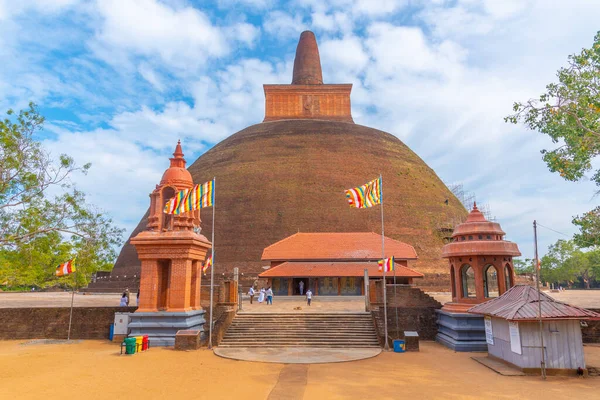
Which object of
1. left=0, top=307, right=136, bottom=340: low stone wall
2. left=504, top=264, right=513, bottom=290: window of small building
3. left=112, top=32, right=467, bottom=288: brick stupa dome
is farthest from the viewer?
left=112, top=32, right=467, bottom=288: brick stupa dome

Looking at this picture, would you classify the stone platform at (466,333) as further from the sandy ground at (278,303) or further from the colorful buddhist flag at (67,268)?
the colorful buddhist flag at (67,268)

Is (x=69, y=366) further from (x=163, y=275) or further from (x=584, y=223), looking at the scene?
(x=584, y=223)

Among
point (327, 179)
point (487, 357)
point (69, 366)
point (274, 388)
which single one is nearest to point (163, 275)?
point (69, 366)

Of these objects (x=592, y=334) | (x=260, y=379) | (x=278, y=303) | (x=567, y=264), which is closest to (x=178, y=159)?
(x=278, y=303)

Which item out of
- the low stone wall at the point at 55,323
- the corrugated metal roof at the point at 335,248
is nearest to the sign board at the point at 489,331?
the low stone wall at the point at 55,323

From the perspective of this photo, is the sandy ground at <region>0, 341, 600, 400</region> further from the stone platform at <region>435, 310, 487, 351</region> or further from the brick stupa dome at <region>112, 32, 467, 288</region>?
the brick stupa dome at <region>112, 32, 467, 288</region>

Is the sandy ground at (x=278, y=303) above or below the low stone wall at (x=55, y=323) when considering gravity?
above

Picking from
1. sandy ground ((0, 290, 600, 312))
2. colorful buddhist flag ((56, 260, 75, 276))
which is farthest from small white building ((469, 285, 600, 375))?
colorful buddhist flag ((56, 260, 75, 276))

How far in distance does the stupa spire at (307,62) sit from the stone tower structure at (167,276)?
39.4m

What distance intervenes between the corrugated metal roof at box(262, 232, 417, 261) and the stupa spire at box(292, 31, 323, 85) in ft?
90.1

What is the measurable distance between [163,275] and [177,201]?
364 centimetres

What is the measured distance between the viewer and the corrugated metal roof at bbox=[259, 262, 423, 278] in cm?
2817

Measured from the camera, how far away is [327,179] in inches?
1586

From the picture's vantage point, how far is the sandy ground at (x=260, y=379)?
9.49 meters
